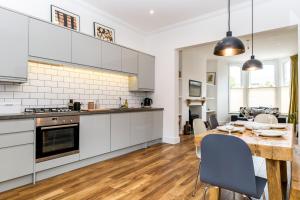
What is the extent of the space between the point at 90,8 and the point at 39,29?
1.36 meters

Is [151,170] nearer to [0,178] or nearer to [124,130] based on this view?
[124,130]

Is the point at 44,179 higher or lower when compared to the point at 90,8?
lower

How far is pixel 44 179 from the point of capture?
2.57 m

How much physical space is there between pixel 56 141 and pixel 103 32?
7.87ft

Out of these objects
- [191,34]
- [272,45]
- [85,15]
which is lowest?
[191,34]

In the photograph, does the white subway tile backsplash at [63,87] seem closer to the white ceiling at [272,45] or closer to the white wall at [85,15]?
the white wall at [85,15]

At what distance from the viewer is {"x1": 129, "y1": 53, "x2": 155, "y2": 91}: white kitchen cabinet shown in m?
4.47

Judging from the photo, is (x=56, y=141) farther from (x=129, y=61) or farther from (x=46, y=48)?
(x=129, y=61)

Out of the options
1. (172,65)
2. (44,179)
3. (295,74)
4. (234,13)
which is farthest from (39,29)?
(295,74)

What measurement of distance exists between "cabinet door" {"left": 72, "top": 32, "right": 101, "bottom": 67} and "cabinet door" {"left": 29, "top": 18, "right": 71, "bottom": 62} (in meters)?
0.11

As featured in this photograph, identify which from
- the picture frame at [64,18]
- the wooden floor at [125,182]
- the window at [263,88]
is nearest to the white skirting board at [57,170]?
the wooden floor at [125,182]

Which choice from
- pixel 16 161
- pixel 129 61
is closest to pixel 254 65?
pixel 129 61

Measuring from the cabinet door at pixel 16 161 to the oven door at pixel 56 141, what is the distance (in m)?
0.11

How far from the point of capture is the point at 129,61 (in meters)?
4.16
